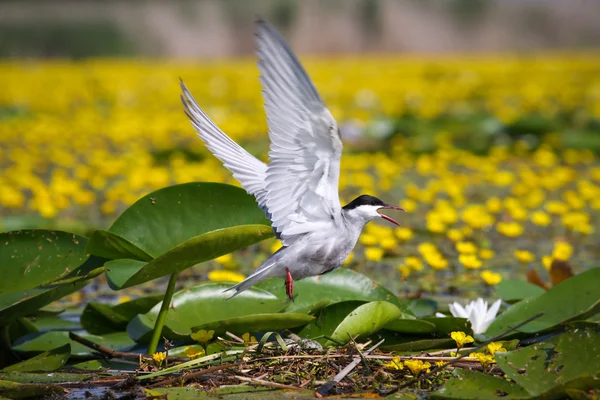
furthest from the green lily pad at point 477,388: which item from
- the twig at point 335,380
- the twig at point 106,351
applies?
the twig at point 106,351

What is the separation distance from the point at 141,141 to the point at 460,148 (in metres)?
3.41

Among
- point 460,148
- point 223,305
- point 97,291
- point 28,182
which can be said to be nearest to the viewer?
point 223,305

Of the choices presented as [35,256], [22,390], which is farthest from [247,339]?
[35,256]

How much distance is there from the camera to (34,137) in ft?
29.6

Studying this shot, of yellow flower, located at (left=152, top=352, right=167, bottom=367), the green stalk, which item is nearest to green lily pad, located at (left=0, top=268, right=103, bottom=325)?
the green stalk

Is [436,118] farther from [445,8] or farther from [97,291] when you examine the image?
[445,8]

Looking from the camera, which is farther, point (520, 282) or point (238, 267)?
point (238, 267)

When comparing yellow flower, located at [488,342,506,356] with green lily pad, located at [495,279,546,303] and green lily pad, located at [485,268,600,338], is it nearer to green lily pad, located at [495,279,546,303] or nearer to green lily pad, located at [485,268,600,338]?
green lily pad, located at [485,268,600,338]

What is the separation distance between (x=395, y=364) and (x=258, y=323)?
1.83 feet

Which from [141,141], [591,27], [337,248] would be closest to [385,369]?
[337,248]

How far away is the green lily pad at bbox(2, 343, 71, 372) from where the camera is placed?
3.06m

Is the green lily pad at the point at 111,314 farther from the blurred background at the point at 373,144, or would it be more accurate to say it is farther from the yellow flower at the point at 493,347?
the yellow flower at the point at 493,347

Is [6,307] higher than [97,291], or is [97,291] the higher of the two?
[6,307]

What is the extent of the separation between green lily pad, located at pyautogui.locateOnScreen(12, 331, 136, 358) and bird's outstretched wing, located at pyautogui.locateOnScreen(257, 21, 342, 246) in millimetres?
825
